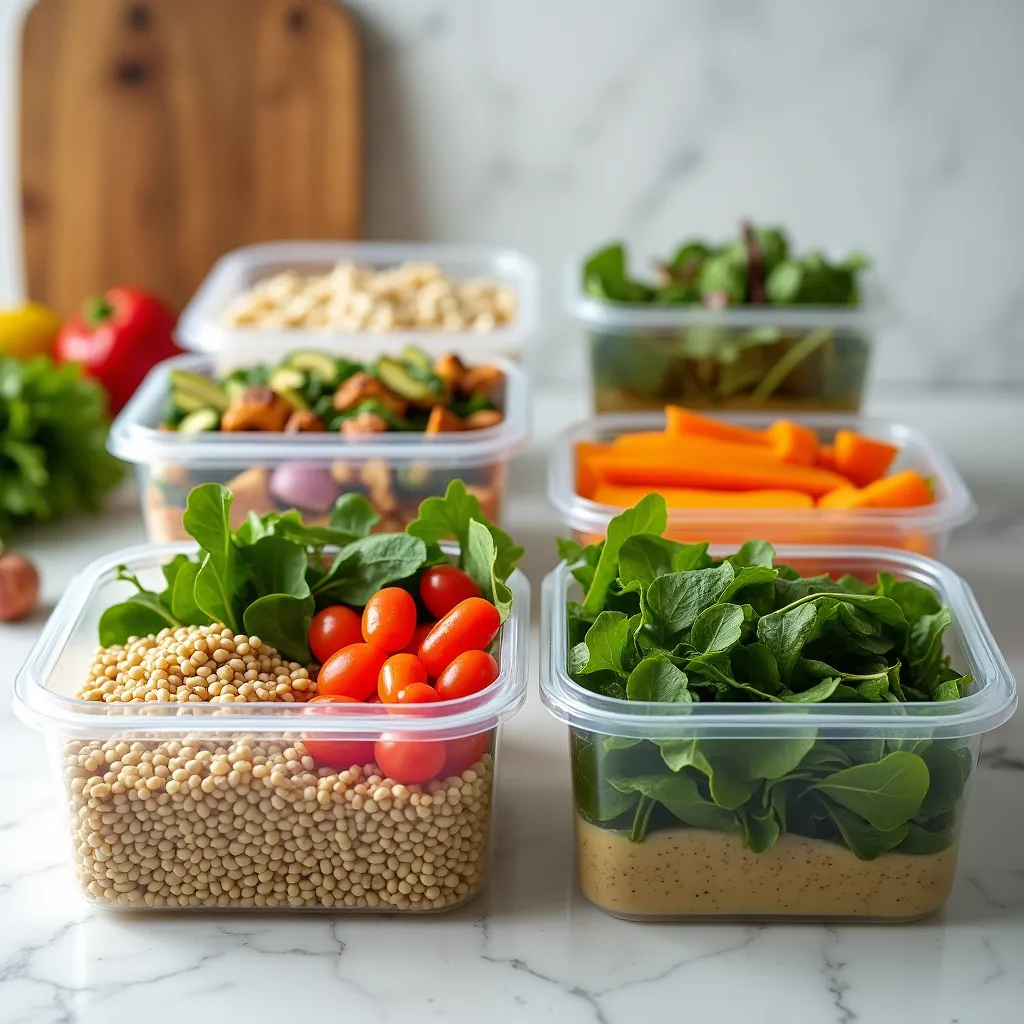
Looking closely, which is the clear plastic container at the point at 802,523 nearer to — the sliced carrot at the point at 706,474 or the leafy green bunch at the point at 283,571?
the sliced carrot at the point at 706,474

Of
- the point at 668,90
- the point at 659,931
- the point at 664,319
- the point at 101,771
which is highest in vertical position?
the point at 668,90

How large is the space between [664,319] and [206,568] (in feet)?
2.56

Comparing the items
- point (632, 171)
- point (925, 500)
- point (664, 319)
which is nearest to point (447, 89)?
point (632, 171)

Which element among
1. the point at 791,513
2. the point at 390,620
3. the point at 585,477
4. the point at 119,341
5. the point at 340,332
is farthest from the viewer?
the point at 119,341

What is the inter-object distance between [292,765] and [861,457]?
2.43ft

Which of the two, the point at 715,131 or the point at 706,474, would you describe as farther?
the point at 715,131

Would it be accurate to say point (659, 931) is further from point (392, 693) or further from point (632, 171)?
point (632, 171)

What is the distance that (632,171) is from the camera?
1.95 meters

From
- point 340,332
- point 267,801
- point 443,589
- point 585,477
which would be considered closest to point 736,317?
point 585,477

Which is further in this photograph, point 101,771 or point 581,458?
point 581,458

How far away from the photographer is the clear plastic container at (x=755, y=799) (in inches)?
33.9

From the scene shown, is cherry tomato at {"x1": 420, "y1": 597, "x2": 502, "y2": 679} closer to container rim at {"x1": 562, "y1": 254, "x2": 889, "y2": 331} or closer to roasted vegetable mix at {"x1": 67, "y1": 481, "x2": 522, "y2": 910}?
roasted vegetable mix at {"x1": 67, "y1": 481, "x2": 522, "y2": 910}

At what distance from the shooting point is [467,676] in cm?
91

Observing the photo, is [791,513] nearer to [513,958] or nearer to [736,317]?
[736,317]
